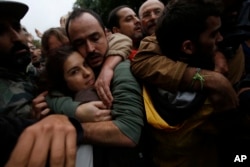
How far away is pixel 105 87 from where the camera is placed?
1.94 m

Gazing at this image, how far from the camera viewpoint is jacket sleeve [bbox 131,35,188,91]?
5.91 feet

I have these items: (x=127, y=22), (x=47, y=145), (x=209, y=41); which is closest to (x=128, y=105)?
(x=209, y=41)

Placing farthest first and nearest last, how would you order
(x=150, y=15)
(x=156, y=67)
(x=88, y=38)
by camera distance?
(x=150, y=15), (x=88, y=38), (x=156, y=67)

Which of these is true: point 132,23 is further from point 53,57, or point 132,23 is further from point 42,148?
point 42,148

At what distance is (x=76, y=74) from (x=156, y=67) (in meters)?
0.55

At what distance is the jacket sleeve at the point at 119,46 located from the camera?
229 centimetres

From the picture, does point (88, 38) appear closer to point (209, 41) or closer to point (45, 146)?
point (209, 41)

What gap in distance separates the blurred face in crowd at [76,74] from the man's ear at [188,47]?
65cm

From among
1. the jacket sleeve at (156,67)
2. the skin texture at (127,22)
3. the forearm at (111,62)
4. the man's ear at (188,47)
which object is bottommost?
the skin texture at (127,22)

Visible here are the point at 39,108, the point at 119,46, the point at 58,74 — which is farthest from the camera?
the point at 119,46

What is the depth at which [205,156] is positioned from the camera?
189 cm

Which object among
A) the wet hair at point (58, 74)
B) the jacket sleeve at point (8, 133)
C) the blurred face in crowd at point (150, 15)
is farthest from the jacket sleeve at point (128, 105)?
the blurred face in crowd at point (150, 15)

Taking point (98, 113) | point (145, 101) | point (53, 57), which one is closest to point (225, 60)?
point (145, 101)

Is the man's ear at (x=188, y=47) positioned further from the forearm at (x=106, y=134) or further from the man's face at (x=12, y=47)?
the man's face at (x=12, y=47)
